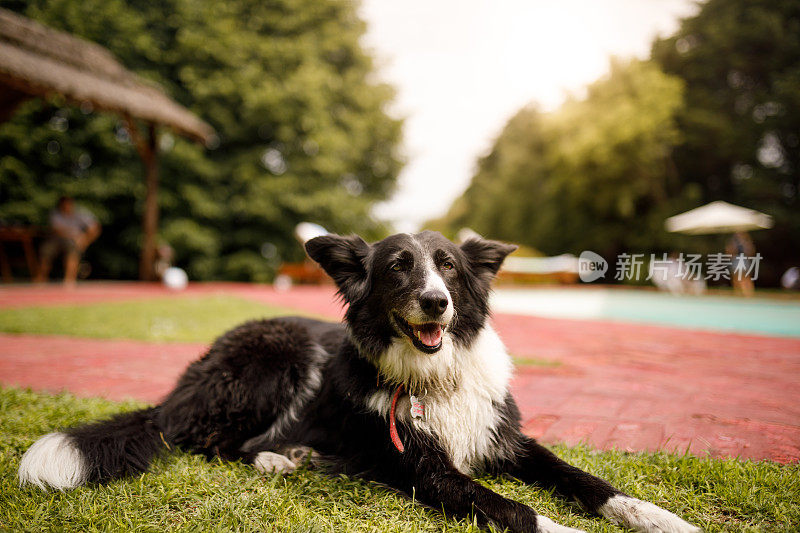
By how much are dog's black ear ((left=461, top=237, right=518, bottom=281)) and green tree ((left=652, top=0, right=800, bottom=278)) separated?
74.4ft

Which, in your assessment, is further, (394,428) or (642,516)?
(394,428)

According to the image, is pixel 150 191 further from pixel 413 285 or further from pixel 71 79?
pixel 413 285

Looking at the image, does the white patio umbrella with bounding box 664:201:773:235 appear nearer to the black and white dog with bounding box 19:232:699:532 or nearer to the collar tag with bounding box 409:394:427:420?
the black and white dog with bounding box 19:232:699:532

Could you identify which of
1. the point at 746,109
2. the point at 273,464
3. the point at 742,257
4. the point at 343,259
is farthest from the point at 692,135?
→ the point at 273,464

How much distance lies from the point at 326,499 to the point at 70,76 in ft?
37.6

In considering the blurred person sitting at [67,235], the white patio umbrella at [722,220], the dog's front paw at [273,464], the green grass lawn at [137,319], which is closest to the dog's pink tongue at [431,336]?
the dog's front paw at [273,464]

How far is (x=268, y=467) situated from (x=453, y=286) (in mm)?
1371

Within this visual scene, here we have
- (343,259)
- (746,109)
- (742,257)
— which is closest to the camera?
(343,259)

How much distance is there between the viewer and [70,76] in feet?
31.3

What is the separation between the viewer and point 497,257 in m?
2.69

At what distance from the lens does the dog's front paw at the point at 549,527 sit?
1642mm

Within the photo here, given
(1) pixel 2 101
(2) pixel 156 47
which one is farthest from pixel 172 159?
(1) pixel 2 101

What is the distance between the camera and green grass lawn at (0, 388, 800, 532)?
172 centimetres

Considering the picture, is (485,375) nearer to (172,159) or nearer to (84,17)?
(172,159)
